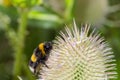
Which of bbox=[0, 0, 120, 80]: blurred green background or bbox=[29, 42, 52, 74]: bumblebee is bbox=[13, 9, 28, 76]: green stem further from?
bbox=[29, 42, 52, 74]: bumblebee

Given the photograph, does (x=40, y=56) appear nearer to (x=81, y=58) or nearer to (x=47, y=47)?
(x=47, y=47)

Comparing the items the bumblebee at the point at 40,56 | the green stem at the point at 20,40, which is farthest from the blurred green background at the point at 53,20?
the bumblebee at the point at 40,56

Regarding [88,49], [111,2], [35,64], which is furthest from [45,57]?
[111,2]

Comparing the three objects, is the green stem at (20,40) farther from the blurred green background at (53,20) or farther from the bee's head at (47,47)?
the bee's head at (47,47)

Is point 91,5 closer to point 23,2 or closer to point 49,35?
point 49,35

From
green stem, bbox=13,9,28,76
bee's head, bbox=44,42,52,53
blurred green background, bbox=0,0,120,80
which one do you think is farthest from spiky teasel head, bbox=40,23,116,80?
blurred green background, bbox=0,0,120,80

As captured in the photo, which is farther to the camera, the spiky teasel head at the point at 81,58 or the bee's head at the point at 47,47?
the bee's head at the point at 47,47
